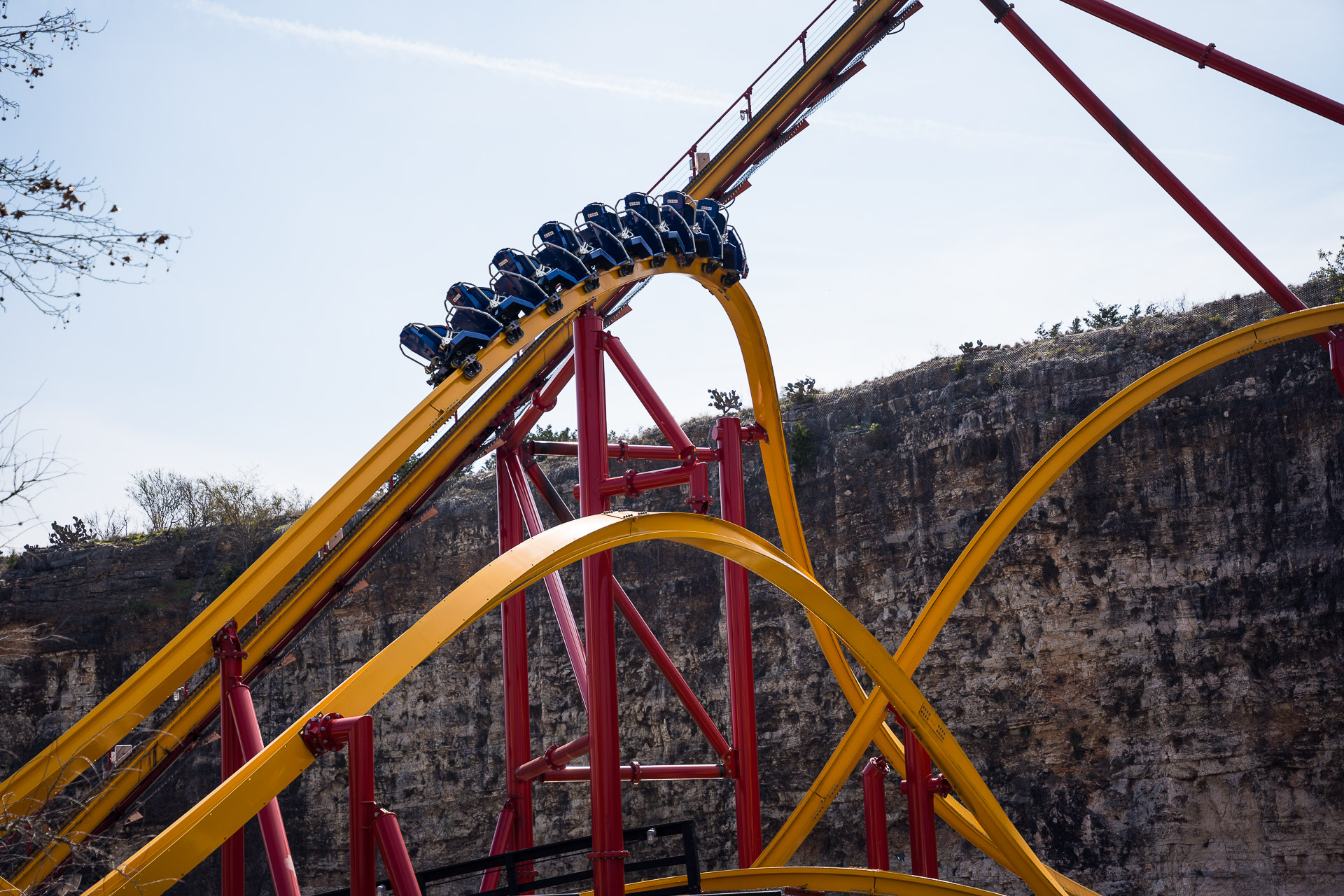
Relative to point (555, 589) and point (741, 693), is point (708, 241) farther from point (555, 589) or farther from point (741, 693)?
point (741, 693)

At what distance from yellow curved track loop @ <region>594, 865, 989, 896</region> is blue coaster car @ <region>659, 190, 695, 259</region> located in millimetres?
5551

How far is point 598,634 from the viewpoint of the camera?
7.75 metres

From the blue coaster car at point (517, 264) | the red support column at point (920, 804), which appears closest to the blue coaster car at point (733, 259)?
the blue coaster car at point (517, 264)

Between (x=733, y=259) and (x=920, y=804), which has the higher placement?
(x=733, y=259)

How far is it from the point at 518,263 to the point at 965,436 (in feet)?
36.4

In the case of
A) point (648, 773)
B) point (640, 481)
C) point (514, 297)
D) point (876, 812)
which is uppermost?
point (514, 297)

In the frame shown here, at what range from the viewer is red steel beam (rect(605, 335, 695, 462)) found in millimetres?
10078

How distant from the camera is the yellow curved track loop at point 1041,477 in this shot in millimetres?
10000

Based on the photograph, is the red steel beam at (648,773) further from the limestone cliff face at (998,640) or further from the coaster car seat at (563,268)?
the limestone cliff face at (998,640)

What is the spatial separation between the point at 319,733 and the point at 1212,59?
33.7 ft

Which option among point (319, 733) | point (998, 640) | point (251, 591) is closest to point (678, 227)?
point (251, 591)

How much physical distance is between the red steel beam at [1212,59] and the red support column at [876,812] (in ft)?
24.7

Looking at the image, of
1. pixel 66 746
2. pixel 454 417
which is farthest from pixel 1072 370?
pixel 66 746

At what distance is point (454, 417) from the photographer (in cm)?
1154
